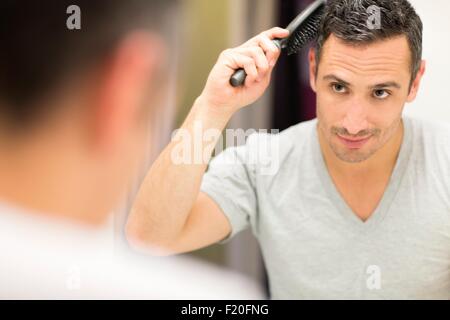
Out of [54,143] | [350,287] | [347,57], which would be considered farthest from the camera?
[54,143]

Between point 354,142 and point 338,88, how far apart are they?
0.28ft

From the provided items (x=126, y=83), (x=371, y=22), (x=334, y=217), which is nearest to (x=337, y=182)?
(x=334, y=217)

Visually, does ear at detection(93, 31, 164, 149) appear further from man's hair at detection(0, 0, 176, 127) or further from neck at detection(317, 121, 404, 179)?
neck at detection(317, 121, 404, 179)

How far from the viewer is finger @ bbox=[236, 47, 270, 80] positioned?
0.77 meters

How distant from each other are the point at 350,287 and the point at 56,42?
2.18 feet

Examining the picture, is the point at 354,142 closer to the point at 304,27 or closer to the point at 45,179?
the point at 304,27

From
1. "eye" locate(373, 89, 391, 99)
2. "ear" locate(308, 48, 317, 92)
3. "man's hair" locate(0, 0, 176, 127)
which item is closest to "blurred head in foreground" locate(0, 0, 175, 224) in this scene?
"man's hair" locate(0, 0, 176, 127)

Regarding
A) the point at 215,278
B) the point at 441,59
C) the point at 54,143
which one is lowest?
the point at 215,278

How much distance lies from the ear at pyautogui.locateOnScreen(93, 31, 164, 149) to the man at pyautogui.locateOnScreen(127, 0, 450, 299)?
17 centimetres

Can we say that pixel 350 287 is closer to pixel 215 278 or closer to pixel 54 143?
pixel 215 278

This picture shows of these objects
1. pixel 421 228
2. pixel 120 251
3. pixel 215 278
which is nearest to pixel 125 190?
pixel 120 251

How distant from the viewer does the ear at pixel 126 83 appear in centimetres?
95

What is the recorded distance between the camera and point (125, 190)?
3.20ft

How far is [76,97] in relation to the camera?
96cm
